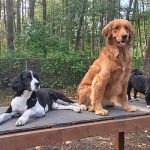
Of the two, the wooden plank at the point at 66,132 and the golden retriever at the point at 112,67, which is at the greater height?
the golden retriever at the point at 112,67

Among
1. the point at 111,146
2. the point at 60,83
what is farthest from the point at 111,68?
the point at 60,83

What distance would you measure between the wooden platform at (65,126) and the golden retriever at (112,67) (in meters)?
0.24

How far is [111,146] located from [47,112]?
7.29 ft

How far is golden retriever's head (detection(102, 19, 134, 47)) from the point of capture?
4.36m

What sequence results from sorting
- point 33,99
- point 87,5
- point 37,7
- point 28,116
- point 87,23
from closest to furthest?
point 28,116, point 33,99, point 87,5, point 87,23, point 37,7

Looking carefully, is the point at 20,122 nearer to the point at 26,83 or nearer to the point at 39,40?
the point at 26,83

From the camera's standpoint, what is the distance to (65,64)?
12023 mm

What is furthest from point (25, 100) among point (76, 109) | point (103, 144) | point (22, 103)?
point (103, 144)

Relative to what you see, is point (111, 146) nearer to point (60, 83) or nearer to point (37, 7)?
point (60, 83)

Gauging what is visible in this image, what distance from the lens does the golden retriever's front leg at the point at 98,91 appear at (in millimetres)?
4426

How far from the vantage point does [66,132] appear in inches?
151

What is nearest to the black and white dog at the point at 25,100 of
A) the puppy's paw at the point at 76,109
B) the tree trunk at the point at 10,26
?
the puppy's paw at the point at 76,109

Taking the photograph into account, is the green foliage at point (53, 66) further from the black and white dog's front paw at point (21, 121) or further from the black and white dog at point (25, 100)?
the black and white dog's front paw at point (21, 121)

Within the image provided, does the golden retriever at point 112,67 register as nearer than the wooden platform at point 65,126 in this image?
No
